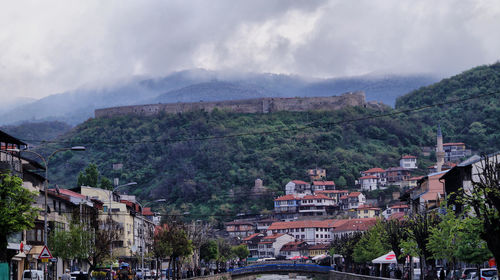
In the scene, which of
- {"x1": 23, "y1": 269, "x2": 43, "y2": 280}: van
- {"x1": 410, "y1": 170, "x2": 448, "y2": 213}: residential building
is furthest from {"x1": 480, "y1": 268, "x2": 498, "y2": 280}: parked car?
{"x1": 410, "y1": 170, "x2": 448, "y2": 213}: residential building

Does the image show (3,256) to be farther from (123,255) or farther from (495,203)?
(123,255)

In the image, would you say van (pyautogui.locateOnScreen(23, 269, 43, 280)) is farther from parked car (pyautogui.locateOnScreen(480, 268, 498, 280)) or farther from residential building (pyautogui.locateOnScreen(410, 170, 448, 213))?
residential building (pyautogui.locateOnScreen(410, 170, 448, 213))

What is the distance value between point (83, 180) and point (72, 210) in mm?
54668

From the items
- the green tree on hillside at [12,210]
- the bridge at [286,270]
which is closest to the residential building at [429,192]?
the bridge at [286,270]

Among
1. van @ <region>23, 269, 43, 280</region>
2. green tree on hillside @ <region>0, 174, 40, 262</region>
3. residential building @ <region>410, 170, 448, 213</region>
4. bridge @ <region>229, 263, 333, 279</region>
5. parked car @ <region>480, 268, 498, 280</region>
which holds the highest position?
residential building @ <region>410, 170, 448, 213</region>

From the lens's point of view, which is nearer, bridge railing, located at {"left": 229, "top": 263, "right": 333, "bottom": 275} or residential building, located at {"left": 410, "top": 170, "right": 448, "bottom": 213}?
residential building, located at {"left": 410, "top": 170, "right": 448, "bottom": 213}

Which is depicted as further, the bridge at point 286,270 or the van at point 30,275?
the bridge at point 286,270

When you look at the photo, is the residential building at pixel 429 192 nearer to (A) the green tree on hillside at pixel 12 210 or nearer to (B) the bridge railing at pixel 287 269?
(B) the bridge railing at pixel 287 269

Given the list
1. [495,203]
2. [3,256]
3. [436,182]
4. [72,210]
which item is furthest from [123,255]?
[495,203]

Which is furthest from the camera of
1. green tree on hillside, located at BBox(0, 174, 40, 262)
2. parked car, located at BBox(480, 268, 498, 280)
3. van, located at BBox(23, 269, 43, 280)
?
van, located at BBox(23, 269, 43, 280)

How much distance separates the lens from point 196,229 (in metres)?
121

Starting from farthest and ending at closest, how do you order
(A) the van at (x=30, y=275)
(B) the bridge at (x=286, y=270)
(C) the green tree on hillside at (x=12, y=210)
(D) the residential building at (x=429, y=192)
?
1. (B) the bridge at (x=286, y=270)
2. (D) the residential building at (x=429, y=192)
3. (A) the van at (x=30, y=275)
4. (C) the green tree on hillside at (x=12, y=210)

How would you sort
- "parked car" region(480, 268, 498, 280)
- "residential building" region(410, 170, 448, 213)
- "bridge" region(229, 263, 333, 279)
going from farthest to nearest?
"bridge" region(229, 263, 333, 279) → "residential building" region(410, 170, 448, 213) → "parked car" region(480, 268, 498, 280)

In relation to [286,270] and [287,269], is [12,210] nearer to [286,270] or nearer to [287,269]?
[286,270]
